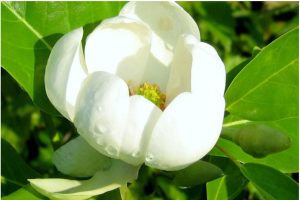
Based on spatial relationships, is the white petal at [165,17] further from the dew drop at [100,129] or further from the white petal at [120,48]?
the dew drop at [100,129]

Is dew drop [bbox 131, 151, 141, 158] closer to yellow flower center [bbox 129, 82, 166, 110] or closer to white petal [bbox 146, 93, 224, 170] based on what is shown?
white petal [bbox 146, 93, 224, 170]

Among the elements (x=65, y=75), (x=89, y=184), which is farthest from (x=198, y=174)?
(x=65, y=75)

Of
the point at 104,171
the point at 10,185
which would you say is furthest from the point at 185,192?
the point at 104,171

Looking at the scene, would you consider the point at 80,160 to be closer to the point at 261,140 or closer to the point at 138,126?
the point at 138,126

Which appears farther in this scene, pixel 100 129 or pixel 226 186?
pixel 226 186

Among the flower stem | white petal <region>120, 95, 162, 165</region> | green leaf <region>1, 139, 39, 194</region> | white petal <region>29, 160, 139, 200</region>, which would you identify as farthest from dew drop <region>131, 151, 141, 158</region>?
green leaf <region>1, 139, 39, 194</region>

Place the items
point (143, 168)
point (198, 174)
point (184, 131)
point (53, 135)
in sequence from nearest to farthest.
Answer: point (184, 131) < point (198, 174) < point (143, 168) < point (53, 135)

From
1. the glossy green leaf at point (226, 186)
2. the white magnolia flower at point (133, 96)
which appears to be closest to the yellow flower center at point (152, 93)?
the white magnolia flower at point (133, 96)
